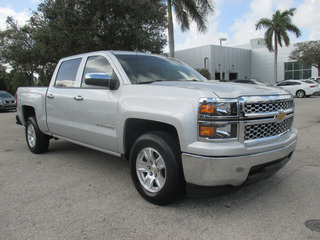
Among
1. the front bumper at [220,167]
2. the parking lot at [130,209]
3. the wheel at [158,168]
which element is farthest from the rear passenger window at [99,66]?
the front bumper at [220,167]

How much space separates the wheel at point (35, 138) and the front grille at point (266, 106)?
4.37m

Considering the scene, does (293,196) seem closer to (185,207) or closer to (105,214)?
(185,207)

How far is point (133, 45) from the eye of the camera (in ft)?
42.6

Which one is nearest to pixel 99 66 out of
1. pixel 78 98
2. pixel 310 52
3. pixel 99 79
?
pixel 78 98

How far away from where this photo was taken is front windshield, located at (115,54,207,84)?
381 centimetres

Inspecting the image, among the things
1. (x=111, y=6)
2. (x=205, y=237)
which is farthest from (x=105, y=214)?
(x=111, y=6)

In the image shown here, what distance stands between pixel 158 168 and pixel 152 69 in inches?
64.1

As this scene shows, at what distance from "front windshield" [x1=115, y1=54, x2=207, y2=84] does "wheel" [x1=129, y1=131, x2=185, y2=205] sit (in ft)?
3.21

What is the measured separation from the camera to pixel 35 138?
566 centimetres

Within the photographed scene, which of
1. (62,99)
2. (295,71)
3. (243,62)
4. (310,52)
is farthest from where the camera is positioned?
(243,62)

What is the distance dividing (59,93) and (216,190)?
10.8 ft

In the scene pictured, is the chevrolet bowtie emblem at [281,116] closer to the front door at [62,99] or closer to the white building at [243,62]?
the front door at [62,99]

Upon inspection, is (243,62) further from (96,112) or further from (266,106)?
(266,106)

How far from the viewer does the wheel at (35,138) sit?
18.3 feet
